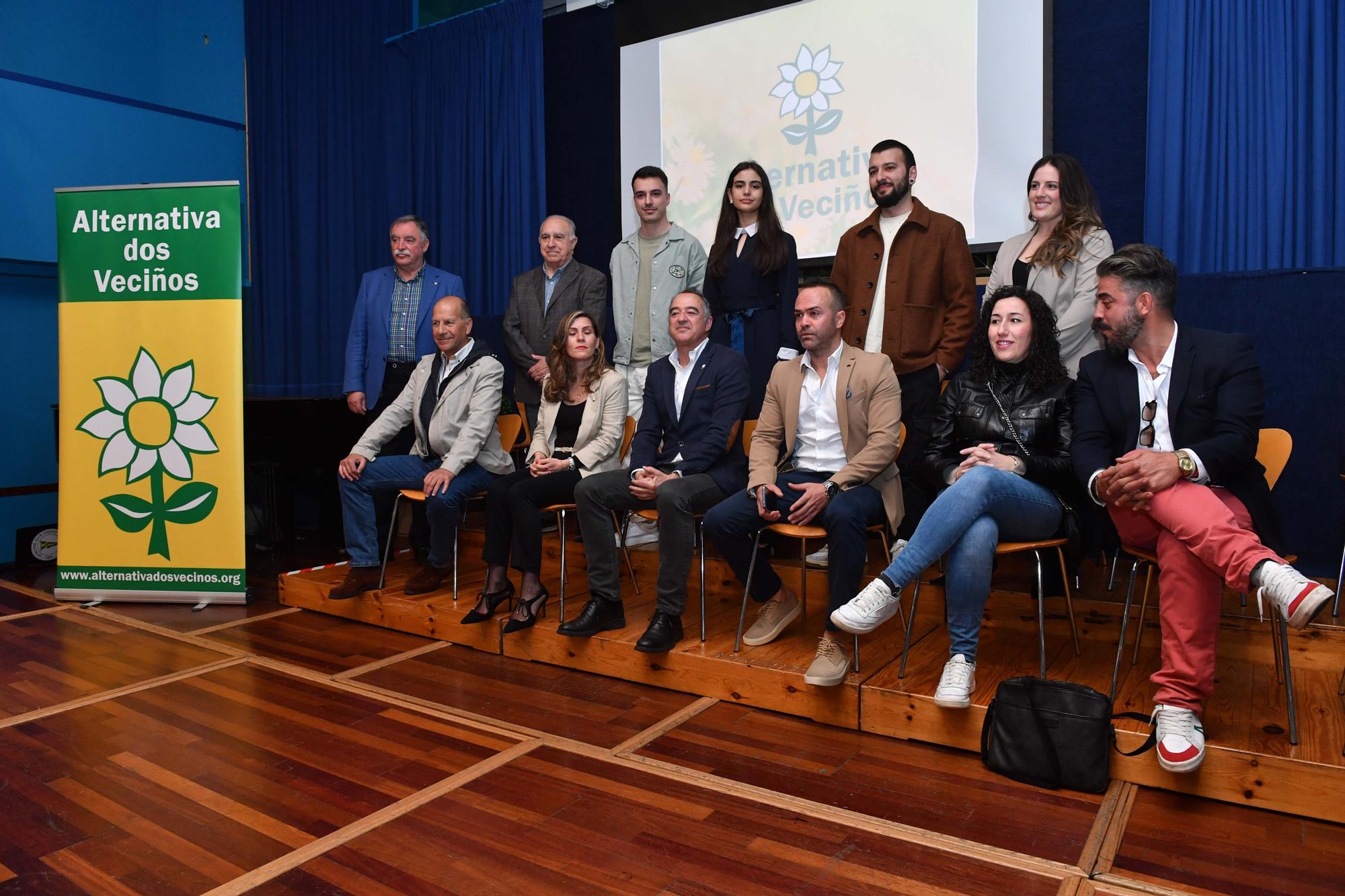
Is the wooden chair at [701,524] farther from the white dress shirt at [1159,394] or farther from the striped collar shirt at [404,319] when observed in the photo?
the striped collar shirt at [404,319]

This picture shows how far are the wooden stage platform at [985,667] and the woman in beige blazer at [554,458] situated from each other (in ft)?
0.49

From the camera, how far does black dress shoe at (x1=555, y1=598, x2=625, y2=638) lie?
130 inches

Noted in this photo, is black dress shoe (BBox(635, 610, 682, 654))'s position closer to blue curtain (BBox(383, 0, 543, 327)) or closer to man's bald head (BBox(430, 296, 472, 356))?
man's bald head (BBox(430, 296, 472, 356))

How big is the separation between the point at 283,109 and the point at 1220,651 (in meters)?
6.69

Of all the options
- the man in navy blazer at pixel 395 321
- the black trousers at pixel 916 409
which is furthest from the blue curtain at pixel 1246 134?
the man in navy blazer at pixel 395 321

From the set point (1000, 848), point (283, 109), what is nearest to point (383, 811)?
point (1000, 848)

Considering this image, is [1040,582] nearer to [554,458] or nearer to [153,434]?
[554,458]

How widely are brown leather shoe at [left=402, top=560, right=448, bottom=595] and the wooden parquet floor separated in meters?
0.73

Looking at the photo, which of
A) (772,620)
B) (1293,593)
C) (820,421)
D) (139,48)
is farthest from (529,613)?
(139,48)

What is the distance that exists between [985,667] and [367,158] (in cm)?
552

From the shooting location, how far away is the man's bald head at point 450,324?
4.07m

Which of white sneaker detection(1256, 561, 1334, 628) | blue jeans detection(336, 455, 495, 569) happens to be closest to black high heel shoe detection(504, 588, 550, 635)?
blue jeans detection(336, 455, 495, 569)

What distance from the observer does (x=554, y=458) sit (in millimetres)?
3719

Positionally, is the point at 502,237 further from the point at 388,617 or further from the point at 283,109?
the point at 388,617
